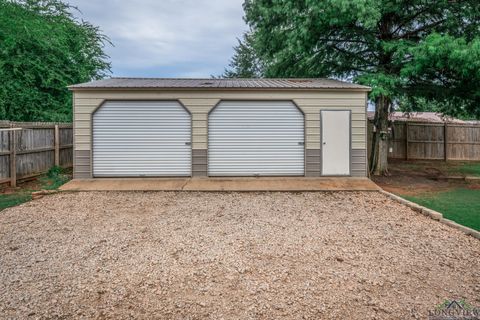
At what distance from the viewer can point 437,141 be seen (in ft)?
42.8

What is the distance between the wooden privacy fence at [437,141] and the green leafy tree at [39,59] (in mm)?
13783

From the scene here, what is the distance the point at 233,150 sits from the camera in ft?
25.8

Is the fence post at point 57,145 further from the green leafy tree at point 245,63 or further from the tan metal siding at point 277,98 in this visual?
the green leafy tree at point 245,63

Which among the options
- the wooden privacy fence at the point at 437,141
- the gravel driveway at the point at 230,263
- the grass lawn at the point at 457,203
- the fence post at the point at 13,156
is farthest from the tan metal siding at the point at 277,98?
the wooden privacy fence at the point at 437,141

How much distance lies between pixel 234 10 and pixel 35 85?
9.86 m

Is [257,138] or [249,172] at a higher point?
[257,138]

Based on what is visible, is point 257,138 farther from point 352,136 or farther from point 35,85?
point 35,85

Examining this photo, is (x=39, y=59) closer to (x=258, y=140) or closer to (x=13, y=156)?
(x=13, y=156)

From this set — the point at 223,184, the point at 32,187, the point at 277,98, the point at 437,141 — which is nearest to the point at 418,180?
the point at 277,98

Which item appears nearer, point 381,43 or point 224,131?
point 224,131

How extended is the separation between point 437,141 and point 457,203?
8.62 metres

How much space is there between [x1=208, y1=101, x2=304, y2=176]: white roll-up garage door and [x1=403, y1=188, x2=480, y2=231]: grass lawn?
9.71 feet

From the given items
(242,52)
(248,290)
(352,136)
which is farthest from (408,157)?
(242,52)

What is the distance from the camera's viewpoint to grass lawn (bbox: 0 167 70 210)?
598 cm
